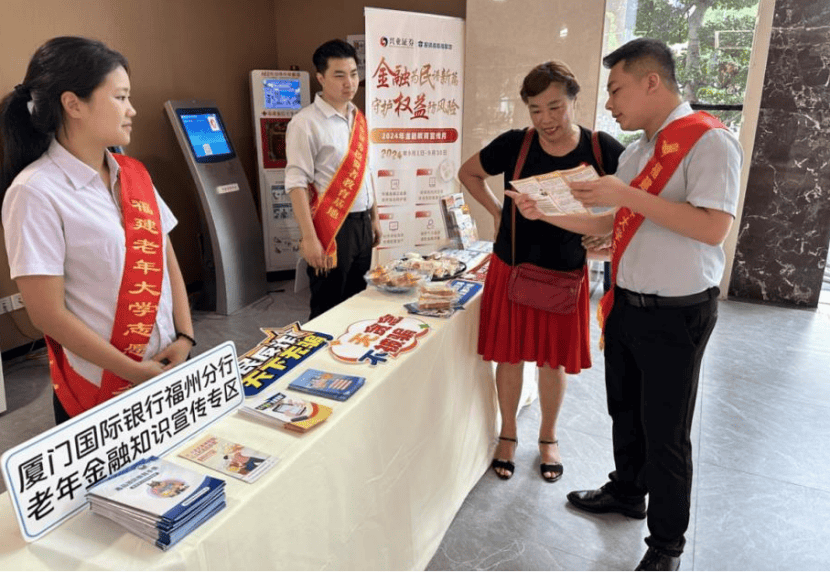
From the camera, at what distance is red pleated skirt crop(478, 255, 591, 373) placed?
2.03 meters

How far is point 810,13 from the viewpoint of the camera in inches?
149

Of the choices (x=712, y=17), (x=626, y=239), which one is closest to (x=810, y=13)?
(x=712, y=17)

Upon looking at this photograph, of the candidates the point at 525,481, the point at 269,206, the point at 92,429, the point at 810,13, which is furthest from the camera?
the point at 269,206

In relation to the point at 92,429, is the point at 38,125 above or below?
above

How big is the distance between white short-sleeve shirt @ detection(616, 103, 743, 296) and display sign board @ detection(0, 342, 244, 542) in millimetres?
1017

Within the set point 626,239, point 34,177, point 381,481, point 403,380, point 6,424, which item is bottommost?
point 6,424

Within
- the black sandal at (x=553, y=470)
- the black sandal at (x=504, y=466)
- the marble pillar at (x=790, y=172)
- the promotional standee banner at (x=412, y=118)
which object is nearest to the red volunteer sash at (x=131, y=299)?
the black sandal at (x=504, y=466)

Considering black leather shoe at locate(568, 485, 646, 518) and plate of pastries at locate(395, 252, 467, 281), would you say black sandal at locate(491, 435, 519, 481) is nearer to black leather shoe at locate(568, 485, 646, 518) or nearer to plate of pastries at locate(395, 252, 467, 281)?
black leather shoe at locate(568, 485, 646, 518)

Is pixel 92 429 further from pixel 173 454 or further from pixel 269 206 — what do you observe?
pixel 269 206

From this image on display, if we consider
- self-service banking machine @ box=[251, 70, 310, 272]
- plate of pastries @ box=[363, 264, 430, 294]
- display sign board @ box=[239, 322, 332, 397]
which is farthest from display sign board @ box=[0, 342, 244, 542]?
self-service banking machine @ box=[251, 70, 310, 272]

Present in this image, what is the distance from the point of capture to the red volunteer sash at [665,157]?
1.41 m

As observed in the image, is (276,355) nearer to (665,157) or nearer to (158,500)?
(158,500)

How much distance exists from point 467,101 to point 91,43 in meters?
3.18

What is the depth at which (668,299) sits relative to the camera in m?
1.52
